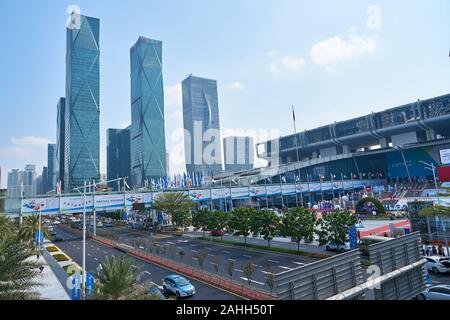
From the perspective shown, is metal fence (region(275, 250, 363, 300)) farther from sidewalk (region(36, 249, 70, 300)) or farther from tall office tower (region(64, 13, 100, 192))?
tall office tower (region(64, 13, 100, 192))

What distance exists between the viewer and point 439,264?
25328 millimetres

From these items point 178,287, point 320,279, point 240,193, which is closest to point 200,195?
point 240,193

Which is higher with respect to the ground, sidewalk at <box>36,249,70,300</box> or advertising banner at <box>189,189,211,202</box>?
advertising banner at <box>189,189,211,202</box>

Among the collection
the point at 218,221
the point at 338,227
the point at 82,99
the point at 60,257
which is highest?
the point at 82,99

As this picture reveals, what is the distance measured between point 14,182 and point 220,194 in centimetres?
6002

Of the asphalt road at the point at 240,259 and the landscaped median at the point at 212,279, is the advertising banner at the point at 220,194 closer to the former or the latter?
the asphalt road at the point at 240,259

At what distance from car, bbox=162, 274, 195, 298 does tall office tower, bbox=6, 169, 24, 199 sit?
140ft

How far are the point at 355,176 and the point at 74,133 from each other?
5774 inches

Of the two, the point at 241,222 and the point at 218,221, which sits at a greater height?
the point at 241,222

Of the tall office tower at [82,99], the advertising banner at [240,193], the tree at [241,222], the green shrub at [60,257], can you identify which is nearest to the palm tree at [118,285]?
the tree at [241,222]

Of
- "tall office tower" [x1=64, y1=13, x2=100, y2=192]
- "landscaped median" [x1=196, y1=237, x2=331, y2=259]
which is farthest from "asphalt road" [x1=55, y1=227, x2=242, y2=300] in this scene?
"tall office tower" [x1=64, y1=13, x2=100, y2=192]

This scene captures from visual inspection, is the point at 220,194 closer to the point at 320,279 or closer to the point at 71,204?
the point at 71,204

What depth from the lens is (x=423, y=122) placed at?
100188mm

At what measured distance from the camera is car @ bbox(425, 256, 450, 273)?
25125 millimetres
